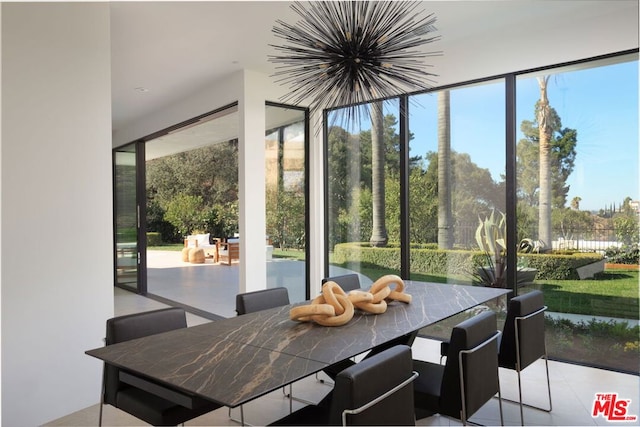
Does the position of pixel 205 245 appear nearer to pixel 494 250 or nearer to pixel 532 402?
pixel 494 250

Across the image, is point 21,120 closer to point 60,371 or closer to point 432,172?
point 60,371

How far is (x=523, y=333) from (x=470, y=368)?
2.46 ft

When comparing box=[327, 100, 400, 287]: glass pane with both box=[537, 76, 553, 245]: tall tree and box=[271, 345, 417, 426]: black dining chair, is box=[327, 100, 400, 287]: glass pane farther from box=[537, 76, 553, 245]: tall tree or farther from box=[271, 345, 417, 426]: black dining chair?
box=[271, 345, 417, 426]: black dining chair

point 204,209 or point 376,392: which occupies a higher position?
point 204,209

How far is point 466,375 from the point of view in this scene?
6.69 feet

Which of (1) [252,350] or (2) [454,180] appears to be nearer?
(1) [252,350]

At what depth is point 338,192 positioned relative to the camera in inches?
222

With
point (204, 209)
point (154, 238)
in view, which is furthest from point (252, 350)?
point (204, 209)

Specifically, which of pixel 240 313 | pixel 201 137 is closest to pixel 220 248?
pixel 201 137

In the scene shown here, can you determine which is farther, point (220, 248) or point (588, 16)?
point (220, 248)

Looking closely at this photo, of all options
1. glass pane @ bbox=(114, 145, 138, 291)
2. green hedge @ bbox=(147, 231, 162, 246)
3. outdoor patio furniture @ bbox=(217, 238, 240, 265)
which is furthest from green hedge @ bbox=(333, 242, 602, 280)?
green hedge @ bbox=(147, 231, 162, 246)

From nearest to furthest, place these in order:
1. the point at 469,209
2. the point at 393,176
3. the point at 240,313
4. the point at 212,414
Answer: the point at 240,313
the point at 212,414
the point at 469,209
the point at 393,176

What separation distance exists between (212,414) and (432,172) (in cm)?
303

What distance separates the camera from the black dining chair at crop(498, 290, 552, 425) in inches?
104
